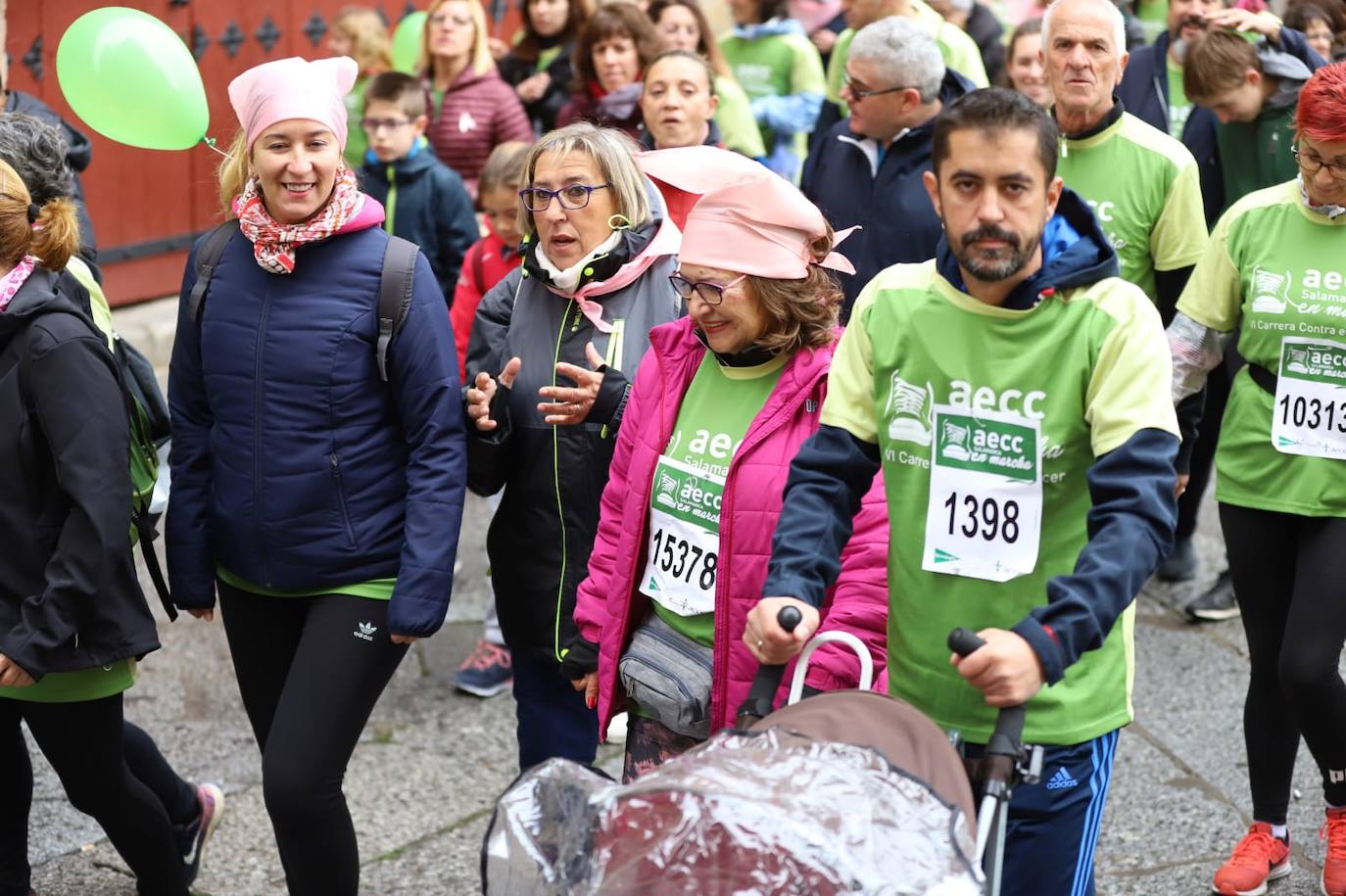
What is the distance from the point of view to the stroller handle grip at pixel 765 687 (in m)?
2.80

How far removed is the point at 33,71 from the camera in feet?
25.8

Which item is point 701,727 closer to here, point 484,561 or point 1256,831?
point 1256,831

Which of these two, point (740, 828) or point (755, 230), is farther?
point (755, 230)

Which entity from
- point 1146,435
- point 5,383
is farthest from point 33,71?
point 1146,435

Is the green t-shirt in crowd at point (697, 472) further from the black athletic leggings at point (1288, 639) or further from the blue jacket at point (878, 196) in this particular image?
the blue jacket at point (878, 196)

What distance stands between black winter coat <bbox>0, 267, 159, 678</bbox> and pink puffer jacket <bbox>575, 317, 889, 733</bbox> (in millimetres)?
1163

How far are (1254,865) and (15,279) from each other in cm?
347

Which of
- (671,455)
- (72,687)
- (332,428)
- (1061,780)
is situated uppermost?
(671,455)

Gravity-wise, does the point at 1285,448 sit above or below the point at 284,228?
below

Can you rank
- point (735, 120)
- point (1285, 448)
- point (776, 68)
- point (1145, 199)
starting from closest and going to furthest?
point (1285, 448) < point (1145, 199) < point (735, 120) < point (776, 68)

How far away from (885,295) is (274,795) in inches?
68.5

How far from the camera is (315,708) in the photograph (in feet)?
12.2

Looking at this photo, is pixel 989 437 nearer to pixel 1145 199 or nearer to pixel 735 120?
pixel 1145 199

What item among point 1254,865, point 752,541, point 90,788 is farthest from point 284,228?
point 1254,865
